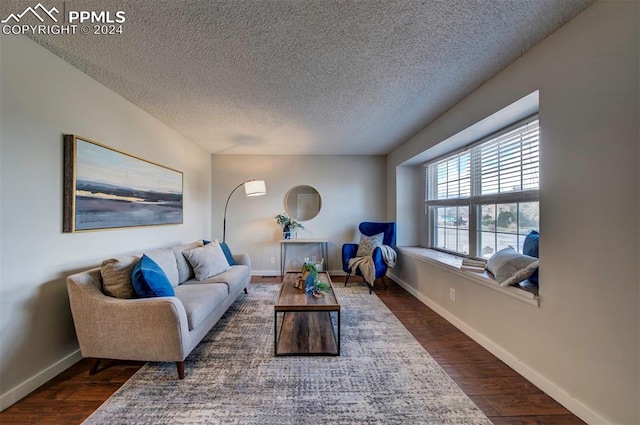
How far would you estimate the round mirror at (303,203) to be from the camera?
4730 mm

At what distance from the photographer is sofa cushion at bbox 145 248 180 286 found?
238 centimetres

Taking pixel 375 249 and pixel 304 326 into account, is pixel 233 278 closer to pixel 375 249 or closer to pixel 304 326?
pixel 304 326

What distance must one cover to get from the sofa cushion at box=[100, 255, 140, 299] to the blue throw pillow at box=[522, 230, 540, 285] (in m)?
3.10

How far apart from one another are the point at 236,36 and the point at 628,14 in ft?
6.94

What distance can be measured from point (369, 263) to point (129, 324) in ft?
9.18

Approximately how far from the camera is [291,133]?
135 inches

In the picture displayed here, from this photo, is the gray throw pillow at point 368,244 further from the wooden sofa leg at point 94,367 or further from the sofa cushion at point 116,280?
the wooden sofa leg at point 94,367

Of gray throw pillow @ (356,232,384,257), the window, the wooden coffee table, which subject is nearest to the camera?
the wooden coffee table

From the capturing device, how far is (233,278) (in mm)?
2818

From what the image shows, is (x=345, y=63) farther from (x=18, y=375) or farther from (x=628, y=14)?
(x=18, y=375)

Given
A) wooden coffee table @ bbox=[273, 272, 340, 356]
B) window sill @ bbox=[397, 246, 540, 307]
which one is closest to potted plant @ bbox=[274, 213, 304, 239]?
wooden coffee table @ bbox=[273, 272, 340, 356]

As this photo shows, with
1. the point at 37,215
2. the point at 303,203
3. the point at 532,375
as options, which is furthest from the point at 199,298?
the point at 303,203

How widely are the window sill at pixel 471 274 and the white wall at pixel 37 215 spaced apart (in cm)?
297

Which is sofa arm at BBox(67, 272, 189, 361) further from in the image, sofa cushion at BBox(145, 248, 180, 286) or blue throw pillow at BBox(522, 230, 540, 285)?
blue throw pillow at BBox(522, 230, 540, 285)
